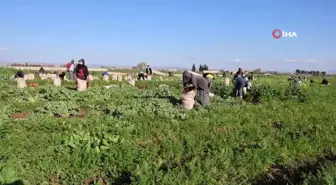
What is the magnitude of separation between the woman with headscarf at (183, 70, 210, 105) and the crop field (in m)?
1.50

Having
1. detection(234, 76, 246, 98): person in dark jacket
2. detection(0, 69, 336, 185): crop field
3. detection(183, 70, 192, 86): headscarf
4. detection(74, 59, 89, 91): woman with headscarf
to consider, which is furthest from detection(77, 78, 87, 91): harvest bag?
detection(234, 76, 246, 98): person in dark jacket

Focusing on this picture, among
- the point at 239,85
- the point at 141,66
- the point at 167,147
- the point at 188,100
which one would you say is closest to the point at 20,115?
the point at 188,100

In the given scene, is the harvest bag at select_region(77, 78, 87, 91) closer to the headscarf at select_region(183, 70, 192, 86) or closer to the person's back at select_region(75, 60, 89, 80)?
the person's back at select_region(75, 60, 89, 80)

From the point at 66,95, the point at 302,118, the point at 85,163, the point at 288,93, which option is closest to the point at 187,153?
the point at 85,163

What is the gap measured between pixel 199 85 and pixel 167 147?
239 inches

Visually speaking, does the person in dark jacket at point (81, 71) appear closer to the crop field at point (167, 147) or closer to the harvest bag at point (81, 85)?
the harvest bag at point (81, 85)

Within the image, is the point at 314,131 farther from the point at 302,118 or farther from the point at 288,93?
the point at 288,93

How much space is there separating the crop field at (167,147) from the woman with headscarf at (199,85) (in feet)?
4.94

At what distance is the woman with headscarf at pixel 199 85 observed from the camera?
45.3ft

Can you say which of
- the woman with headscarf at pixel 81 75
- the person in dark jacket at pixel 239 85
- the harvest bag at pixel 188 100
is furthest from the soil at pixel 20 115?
the person in dark jacket at pixel 239 85

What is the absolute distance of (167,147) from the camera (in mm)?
8227

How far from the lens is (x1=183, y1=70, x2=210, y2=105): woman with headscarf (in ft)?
45.3

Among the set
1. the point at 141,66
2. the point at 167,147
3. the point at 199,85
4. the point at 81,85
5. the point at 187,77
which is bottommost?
the point at 167,147

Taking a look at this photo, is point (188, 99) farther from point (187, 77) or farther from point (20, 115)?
point (20, 115)
